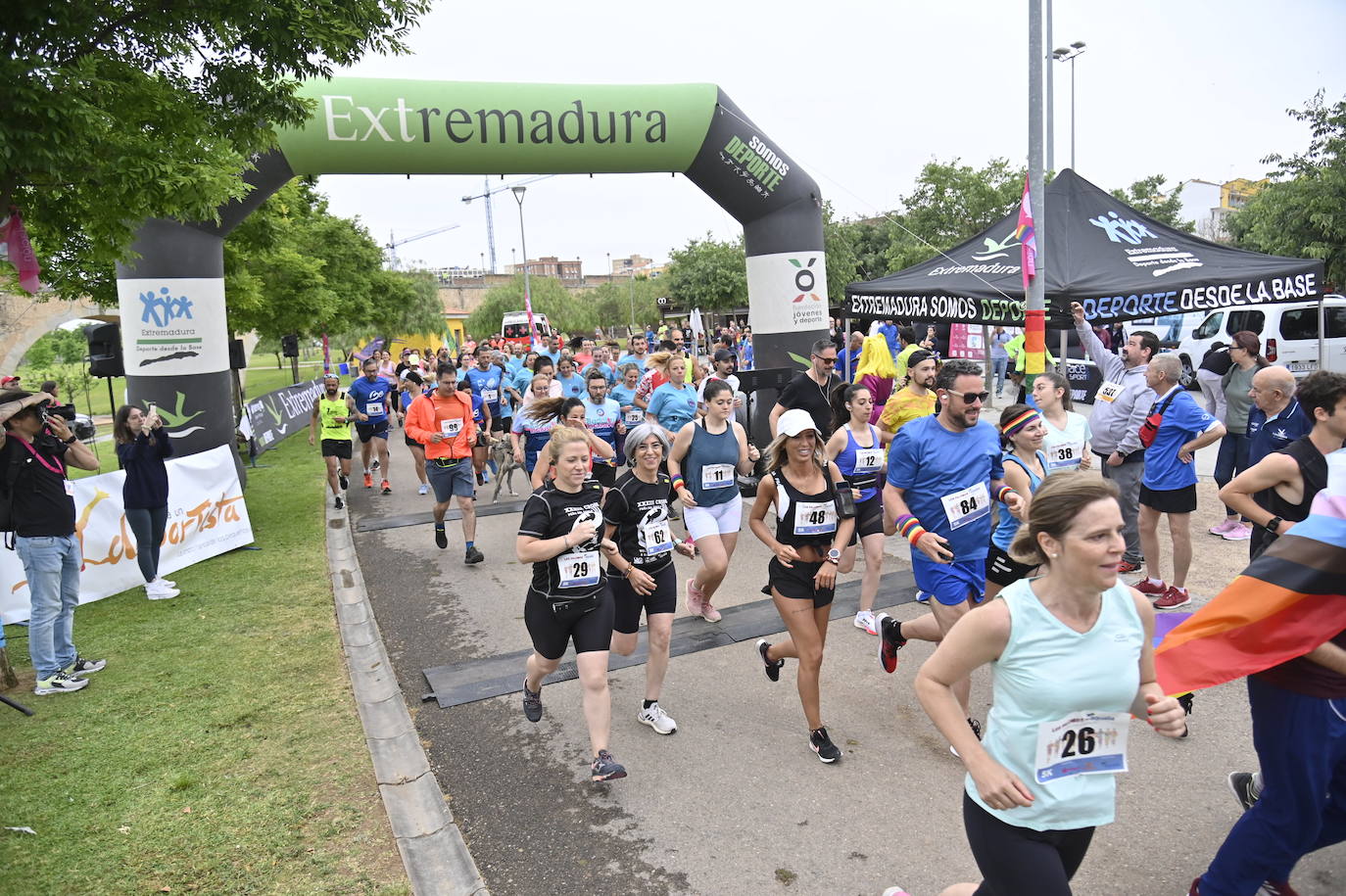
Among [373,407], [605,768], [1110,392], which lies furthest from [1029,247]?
[373,407]

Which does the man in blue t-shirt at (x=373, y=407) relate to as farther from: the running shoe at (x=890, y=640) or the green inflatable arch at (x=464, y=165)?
the running shoe at (x=890, y=640)

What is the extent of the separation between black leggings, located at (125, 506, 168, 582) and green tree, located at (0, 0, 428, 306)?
3193 millimetres

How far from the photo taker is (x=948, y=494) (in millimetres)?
4766

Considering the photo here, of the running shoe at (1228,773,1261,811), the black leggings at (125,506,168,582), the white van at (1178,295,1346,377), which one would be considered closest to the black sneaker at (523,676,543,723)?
the running shoe at (1228,773,1261,811)

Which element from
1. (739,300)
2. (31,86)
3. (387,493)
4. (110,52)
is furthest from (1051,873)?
(739,300)

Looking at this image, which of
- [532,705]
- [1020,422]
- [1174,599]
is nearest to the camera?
[532,705]

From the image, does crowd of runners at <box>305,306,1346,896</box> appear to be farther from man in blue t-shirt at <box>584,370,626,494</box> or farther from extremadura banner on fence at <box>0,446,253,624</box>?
extremadura banner on fence at <box>0,446,253,624</box>

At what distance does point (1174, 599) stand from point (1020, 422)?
8.58ft

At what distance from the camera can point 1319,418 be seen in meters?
3.64

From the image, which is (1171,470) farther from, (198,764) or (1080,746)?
(198,764)

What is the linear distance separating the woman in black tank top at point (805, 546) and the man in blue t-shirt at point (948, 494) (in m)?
0.41

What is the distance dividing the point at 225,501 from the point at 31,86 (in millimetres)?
6546

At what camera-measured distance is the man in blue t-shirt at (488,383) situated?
13039 mm

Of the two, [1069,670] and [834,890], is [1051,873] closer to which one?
[1069,670]
